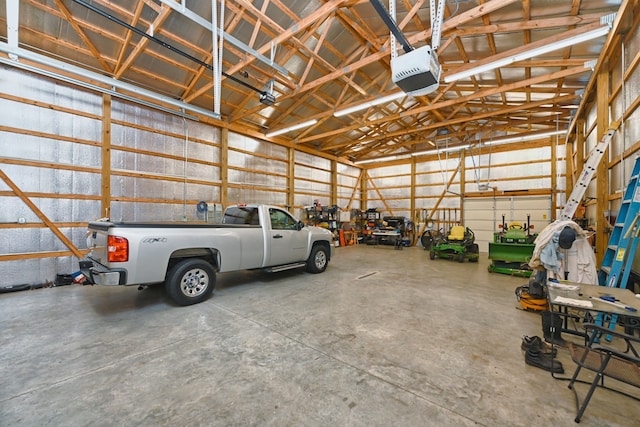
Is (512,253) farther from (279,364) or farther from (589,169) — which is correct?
(279,364)

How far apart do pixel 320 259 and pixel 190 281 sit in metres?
3.11

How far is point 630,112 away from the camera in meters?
3.76

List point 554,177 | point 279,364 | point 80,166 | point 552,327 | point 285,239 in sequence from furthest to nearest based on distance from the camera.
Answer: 1. point 554,177
2. point 80,166
3. point 285,239
4. point 552,327
5. point 279,364

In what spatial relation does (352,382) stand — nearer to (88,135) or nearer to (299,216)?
(88,135)

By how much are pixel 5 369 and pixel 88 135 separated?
540cm

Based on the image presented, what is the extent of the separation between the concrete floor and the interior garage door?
24.6ft

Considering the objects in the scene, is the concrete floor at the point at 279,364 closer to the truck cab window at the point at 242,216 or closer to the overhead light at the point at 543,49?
the truck cab window at the point at 242,216

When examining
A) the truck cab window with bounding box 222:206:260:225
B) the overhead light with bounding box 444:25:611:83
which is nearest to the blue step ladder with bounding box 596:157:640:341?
the overhead light with bounding box 444:25:611:83

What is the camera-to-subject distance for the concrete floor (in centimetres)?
179

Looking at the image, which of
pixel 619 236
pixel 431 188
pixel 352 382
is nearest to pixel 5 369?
pixel 352 382

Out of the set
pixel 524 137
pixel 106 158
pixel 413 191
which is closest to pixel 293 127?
pixel 106 158

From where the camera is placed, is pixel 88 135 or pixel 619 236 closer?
pixel 619 236

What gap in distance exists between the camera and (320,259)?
20.6 feet

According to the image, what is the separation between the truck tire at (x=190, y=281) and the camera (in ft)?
12.3
